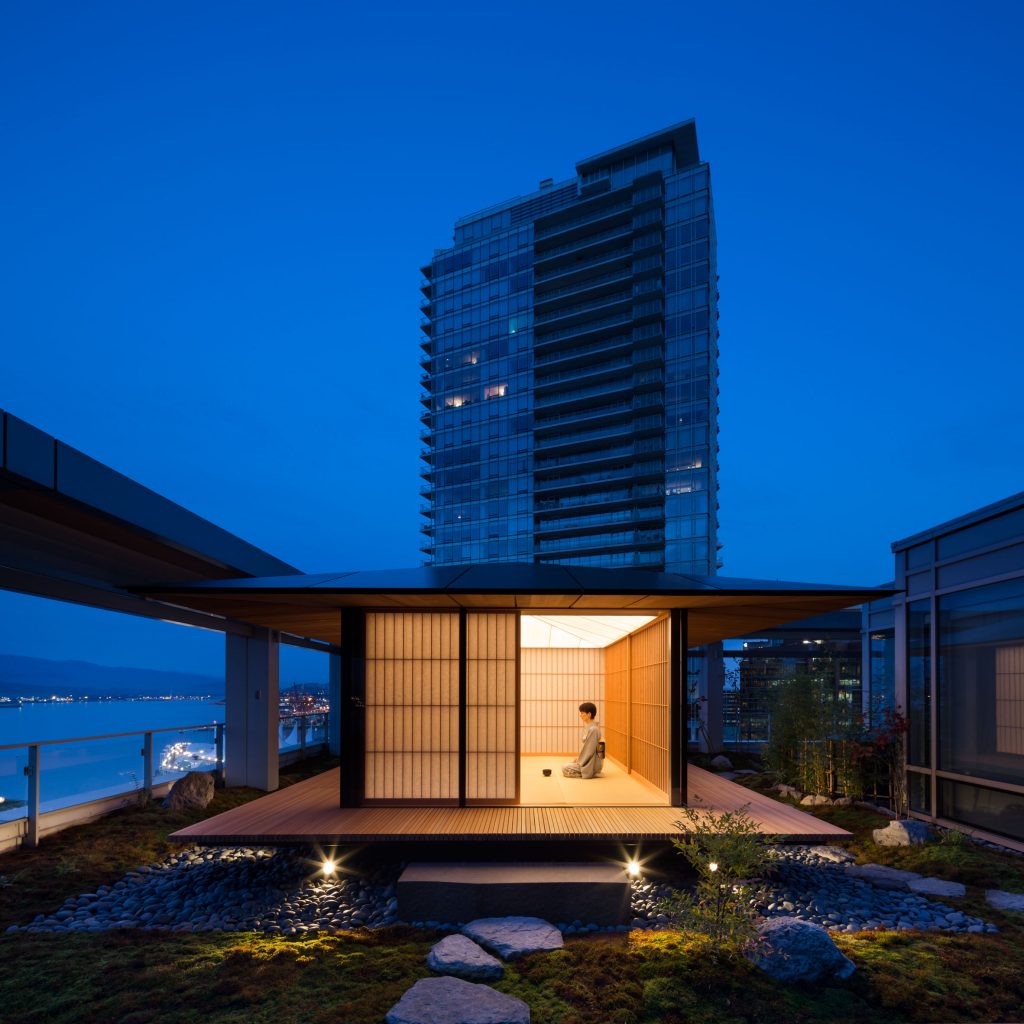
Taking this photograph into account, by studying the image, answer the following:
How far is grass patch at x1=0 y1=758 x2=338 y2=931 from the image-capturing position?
665 centimetres

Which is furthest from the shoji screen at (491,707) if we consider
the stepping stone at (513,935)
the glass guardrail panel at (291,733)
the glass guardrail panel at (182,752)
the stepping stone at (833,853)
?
the glass guardrail panel at (291,733)

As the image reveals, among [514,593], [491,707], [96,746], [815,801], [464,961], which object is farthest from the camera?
[815,801]

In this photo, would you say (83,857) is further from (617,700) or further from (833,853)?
(833,853)

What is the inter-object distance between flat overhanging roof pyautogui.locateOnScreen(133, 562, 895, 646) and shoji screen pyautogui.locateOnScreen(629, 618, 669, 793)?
754 mm

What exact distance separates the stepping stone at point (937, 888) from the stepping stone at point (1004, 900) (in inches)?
9.2

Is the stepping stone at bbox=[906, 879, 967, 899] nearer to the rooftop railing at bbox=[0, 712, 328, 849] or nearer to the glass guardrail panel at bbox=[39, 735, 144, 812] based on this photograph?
the rooftop railing at bbox=[0, 712, 328, 849]

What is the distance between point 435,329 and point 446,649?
6818cm

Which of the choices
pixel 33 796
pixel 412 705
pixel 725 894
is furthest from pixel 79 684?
pixel 725 894

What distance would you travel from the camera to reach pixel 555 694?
46.3ft

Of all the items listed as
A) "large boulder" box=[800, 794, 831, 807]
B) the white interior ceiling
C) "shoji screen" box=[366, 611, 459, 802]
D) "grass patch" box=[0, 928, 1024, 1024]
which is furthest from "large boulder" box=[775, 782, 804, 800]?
"shoji screen" box=[366, 611, 459, 802]

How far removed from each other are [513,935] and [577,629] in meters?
5.68

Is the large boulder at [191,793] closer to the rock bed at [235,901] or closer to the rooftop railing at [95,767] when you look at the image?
the rooftop railing at [95,767]

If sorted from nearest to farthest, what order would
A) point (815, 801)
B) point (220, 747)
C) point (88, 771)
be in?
point (88, 771) < point (815, 801) < point (220, 747)

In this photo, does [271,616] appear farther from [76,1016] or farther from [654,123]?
[654,123]
